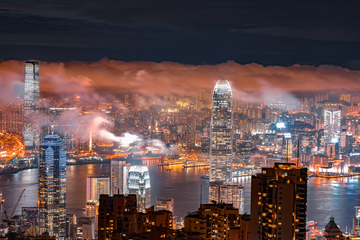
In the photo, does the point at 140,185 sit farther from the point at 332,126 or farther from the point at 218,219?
the point at 332,126

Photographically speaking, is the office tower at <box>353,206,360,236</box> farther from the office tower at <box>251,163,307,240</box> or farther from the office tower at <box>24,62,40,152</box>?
the office tower at <box>24,62,40,152</box>

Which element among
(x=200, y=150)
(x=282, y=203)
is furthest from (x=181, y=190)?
(x=282, y=203)

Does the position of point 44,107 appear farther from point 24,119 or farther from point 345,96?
point 345,96

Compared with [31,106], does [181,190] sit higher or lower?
lower

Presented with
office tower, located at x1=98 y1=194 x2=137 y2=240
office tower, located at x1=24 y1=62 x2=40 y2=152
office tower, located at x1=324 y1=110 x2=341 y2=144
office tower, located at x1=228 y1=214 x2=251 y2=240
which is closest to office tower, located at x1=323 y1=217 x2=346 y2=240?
office tower, located at x1=228 y1=214 x2=251 y2=240

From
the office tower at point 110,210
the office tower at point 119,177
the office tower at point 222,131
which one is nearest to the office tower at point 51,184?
the office tower at point 119,177

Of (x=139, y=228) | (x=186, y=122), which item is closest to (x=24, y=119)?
(x=186, y=122)
